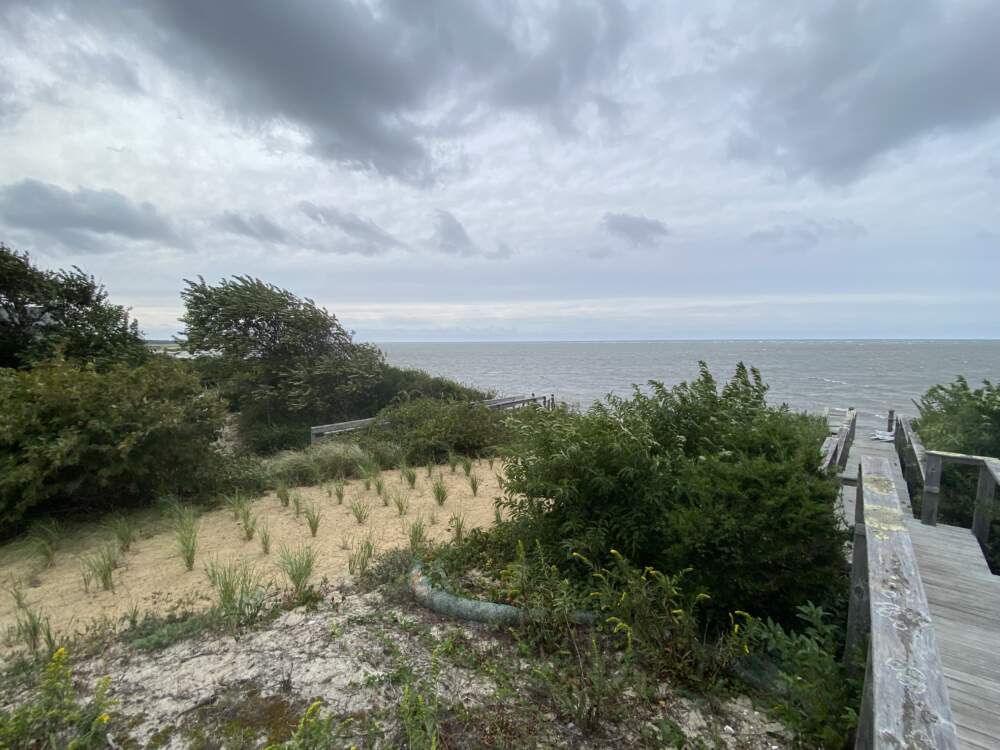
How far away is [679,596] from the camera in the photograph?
3.17 metres

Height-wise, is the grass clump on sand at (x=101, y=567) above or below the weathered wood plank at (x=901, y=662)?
below

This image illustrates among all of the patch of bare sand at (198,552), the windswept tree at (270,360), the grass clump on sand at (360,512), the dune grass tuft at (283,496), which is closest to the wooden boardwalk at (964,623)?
the patch of bare sand at (198,552)

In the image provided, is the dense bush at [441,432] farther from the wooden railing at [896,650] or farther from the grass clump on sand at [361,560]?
the wooden railing at [896,650]

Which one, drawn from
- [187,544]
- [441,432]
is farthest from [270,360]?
[187,544]

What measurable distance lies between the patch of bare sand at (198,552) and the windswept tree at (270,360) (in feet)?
26.3

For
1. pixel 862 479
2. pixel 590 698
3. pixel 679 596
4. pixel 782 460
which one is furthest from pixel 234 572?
pixel 862 479

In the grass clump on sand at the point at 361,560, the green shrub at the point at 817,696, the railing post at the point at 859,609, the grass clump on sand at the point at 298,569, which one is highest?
the railing post at the point at 859,609

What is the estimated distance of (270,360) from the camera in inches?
615

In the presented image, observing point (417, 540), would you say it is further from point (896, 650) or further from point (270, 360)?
point (270, 360)

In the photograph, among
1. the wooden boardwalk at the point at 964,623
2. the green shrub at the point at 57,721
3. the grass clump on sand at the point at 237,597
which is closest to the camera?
the wooden boardwalk at the point at 964,623

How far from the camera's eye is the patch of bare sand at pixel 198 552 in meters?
4.05

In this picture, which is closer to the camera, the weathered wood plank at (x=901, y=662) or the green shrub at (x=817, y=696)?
the weathered wood plank at (x=901, y=662)

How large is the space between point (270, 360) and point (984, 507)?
1676 cm

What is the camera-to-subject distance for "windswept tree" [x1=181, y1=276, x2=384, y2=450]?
14914mm
